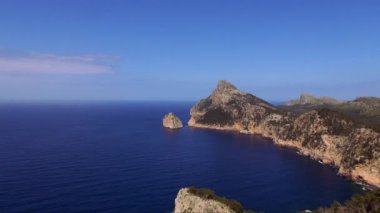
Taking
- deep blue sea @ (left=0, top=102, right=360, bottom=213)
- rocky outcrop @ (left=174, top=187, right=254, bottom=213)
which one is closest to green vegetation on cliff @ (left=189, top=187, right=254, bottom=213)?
rocky outcrop @ (left=174, top=187, right=254, bottom=213)

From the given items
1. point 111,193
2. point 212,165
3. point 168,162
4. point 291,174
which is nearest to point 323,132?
point 291,174

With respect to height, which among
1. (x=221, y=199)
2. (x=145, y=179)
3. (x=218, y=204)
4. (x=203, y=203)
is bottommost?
(x=145, y=179)

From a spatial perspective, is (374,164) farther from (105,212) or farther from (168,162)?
(105,212)

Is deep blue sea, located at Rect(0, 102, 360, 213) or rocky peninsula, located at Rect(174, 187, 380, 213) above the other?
rocky peninsula, located at Rect(174, 187, 380, 213)

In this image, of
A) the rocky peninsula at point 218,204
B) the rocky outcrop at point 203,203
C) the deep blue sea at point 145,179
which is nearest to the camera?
the rocky peninsula at point 218,204

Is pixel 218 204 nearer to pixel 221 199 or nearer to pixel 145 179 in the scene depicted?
pixel 221 199

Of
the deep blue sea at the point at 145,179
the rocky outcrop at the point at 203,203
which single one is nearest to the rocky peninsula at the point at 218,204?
the rocky outcrop at the point at 203,203

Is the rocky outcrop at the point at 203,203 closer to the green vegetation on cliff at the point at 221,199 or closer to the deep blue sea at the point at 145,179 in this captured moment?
the green vegetation on cliff at the point at 221,199

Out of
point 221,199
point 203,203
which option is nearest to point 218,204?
A: point 221,199

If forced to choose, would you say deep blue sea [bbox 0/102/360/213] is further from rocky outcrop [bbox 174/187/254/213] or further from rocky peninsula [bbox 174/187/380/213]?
rocky peninsula [bbox 174/187/380/213]
